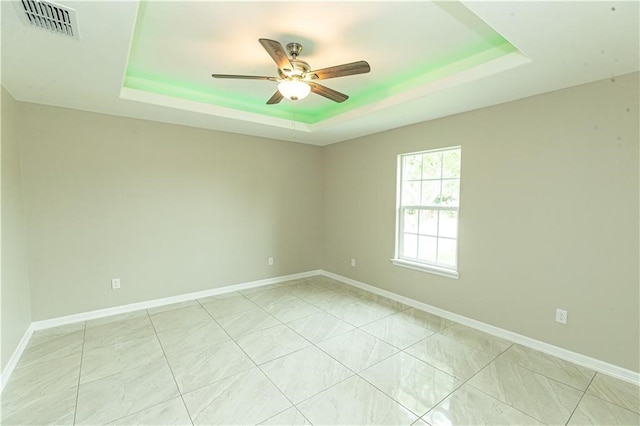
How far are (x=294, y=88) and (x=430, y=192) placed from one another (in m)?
2.26

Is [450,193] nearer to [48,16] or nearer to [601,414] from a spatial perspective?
[601,414]

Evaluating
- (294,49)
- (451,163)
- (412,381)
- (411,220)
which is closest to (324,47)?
(294,49)

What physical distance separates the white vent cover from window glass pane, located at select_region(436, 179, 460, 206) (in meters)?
3.47

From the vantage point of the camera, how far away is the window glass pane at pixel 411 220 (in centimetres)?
380

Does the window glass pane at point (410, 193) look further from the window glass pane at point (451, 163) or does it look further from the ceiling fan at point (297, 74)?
the ceiling fan at point (297, 74)

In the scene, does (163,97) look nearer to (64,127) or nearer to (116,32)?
(64,127)

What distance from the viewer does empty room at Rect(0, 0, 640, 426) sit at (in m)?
1.86

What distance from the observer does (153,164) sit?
3.57 meters

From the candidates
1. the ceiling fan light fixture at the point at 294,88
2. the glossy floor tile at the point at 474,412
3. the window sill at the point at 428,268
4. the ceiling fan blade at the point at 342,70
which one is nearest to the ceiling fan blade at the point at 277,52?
the ceiling fan light fixture at the point at 294,88

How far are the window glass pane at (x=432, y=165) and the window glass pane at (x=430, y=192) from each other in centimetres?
8

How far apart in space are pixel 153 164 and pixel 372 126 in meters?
2.82

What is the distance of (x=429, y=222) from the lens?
3.64 metres

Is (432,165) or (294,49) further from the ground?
(294,49)

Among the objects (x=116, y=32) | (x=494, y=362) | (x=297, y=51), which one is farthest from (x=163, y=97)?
(x=494, y=362)
